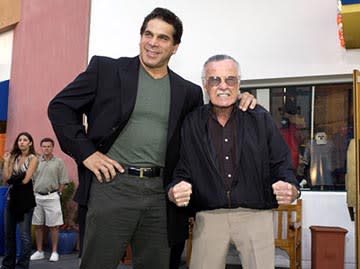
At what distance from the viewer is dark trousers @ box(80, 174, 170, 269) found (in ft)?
6.21

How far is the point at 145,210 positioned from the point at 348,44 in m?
3.93

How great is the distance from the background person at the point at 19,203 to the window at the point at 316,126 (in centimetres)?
313

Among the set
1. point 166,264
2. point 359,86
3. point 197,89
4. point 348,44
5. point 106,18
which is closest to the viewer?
point 166,264

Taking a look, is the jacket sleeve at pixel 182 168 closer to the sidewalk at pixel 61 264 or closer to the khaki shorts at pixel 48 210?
the sidewalk at pixel 61 264

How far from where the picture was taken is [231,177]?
1854mm

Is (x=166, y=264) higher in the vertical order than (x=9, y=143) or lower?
lower

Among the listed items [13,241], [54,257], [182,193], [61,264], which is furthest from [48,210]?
[182,193]

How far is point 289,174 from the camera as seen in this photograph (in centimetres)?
182

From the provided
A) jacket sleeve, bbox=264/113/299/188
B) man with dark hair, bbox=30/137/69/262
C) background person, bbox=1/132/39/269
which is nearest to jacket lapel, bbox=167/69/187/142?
jacket sleeve, bbox=264/113/299/188

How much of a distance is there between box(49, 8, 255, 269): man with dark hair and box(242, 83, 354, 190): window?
12.2ft

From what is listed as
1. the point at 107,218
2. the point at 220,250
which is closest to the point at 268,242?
the point at 220,250

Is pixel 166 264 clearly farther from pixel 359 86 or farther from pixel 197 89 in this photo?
pixel 359 86

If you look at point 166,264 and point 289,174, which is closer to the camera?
point 289,174

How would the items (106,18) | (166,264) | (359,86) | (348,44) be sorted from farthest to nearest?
(106,18)
(348,44)
(359,86)
(166,264)
